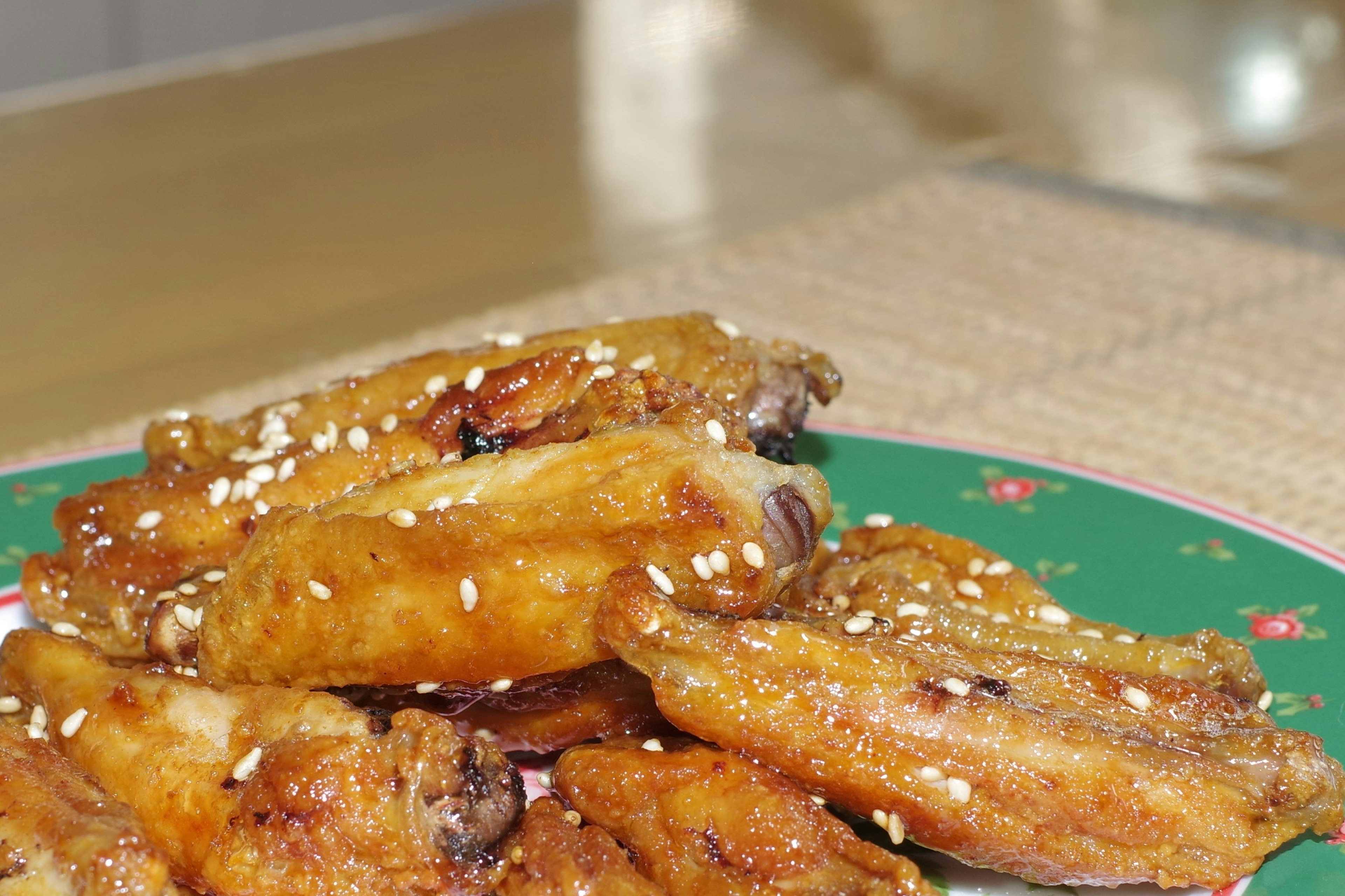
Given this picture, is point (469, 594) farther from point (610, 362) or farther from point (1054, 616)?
point (1054, 616)

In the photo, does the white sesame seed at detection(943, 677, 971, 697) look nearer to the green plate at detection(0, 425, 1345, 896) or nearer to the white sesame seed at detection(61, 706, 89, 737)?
the green plate at detection(0, 425, 1345, 896)

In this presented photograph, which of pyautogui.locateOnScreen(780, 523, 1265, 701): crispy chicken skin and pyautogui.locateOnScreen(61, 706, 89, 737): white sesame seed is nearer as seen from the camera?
pyautogui.locateOnScreen(61, 706, 89, 737): white sesame seed

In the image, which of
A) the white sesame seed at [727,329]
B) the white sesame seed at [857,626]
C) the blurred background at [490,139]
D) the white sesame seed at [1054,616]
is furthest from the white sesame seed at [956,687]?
the blurred background at [490,139]

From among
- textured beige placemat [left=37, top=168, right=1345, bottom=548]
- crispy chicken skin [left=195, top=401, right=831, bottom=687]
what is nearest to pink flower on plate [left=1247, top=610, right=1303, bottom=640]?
textured beige placemat [left=37, top=168, right=1345, bottom=548]

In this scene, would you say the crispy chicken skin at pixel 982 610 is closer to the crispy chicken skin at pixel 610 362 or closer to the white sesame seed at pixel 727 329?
the crispy chicken skin at pixel 610 362

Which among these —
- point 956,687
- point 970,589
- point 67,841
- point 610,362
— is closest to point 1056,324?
point 970,589
